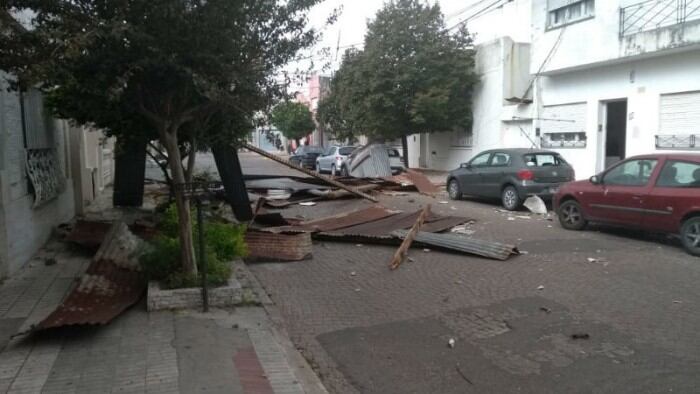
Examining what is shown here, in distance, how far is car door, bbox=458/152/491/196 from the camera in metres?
15.6

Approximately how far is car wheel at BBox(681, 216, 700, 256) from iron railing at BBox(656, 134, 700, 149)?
7.24 m

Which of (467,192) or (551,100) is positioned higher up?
(551,100)

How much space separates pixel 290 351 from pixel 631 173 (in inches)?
300

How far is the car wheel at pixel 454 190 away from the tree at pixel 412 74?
7302 mm

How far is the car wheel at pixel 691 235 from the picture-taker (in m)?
8.75

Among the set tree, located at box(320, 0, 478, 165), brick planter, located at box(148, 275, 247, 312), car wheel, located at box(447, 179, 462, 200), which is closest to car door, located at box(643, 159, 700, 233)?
brick planter, located at box(148, 275, 247, 312)

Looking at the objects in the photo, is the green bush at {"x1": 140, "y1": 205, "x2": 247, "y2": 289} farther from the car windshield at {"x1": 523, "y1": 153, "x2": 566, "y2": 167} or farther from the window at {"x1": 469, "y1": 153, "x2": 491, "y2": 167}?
the window at {"x1": 469, "y1": 153, "x2": 491, "y2": 167}

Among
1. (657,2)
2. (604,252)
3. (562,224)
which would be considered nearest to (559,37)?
(657,2)

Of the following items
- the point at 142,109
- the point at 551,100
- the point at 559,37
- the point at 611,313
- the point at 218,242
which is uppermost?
the point at 559,37

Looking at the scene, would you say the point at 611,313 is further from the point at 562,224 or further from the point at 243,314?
the point at 562,224

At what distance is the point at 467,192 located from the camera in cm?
1622

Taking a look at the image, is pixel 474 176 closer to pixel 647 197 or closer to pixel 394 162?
pixel 647 197

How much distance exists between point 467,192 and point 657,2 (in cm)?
705

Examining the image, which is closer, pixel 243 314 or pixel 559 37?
pixel 243 314
